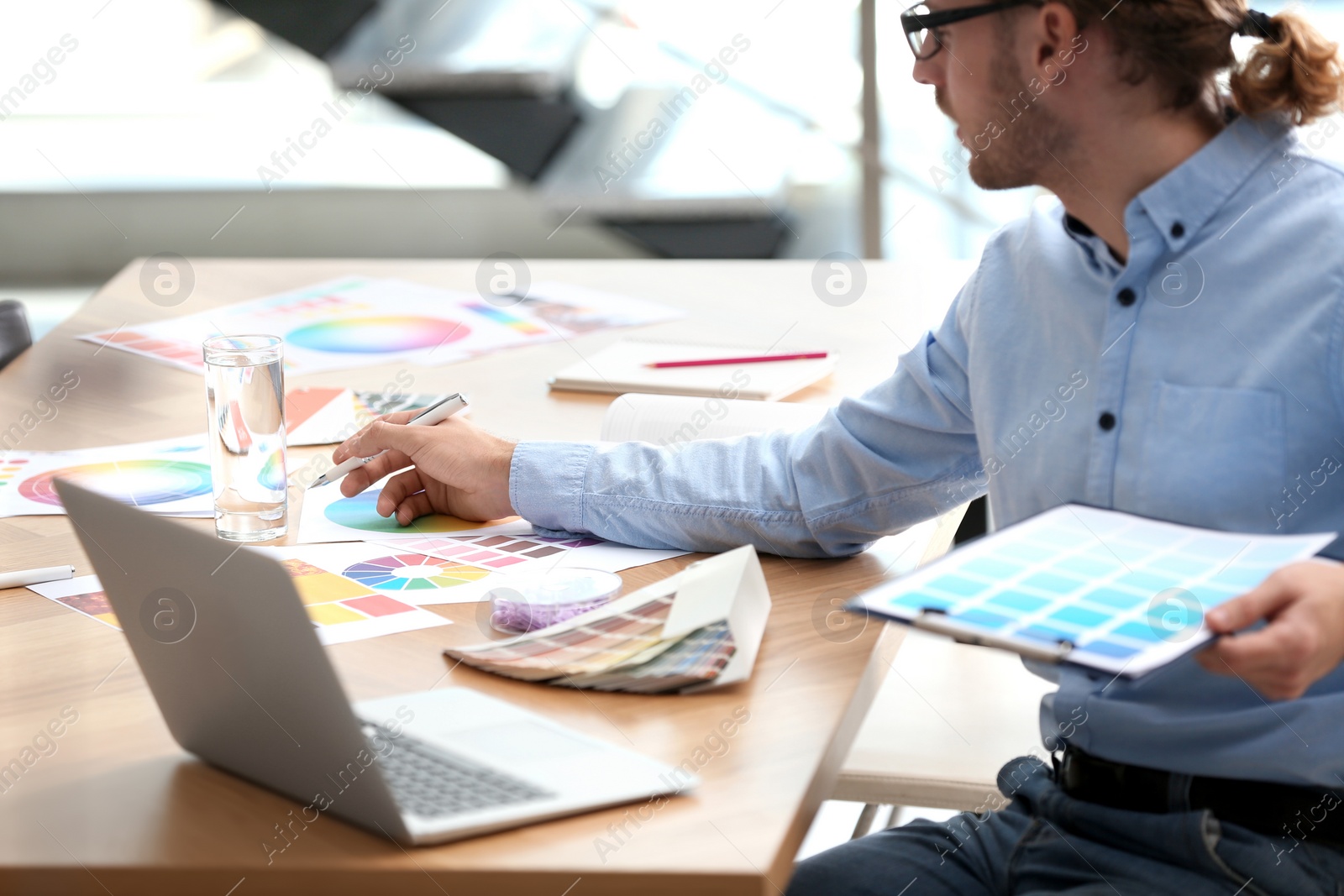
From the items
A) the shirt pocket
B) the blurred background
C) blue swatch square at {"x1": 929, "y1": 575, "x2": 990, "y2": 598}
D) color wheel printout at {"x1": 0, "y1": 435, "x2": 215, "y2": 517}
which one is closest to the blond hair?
the shirt pocket

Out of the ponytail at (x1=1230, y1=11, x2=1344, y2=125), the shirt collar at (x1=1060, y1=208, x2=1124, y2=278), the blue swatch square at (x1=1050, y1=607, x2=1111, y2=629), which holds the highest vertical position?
the ponytail at (x1=1230, y1=11, x2=1344, y2=125)

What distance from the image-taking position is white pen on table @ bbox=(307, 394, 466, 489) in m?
1.28

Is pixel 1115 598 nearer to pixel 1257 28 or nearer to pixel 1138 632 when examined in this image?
pixel 1138 632

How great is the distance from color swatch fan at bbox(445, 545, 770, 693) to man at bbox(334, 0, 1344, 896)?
0.59 feet

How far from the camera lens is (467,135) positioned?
328 cm

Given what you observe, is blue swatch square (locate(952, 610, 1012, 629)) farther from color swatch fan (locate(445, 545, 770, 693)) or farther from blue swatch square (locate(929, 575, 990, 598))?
color swatch fan (locate(445, 545, 770, 693))

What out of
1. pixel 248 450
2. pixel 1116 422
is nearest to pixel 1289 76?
pixel 1116 422

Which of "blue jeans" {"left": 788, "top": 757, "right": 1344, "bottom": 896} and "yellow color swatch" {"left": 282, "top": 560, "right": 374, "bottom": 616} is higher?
"yellow color swatch" {"left": 282, "top": 560, "right": 374, "bottom": 616}

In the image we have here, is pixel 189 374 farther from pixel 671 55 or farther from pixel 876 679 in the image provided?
pixel 671 55

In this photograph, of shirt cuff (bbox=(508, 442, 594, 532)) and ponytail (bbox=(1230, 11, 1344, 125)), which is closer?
ponytail (bbox=(1230, 11, 1344, 125))

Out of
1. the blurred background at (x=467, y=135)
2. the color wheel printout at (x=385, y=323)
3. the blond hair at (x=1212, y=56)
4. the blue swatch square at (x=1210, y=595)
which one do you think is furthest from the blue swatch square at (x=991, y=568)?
the blurred background at (x=467, y=135)

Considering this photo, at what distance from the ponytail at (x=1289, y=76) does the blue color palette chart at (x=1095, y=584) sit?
1.12 feet

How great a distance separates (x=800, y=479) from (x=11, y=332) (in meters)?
1.13

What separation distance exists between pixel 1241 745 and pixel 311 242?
4065 mm
